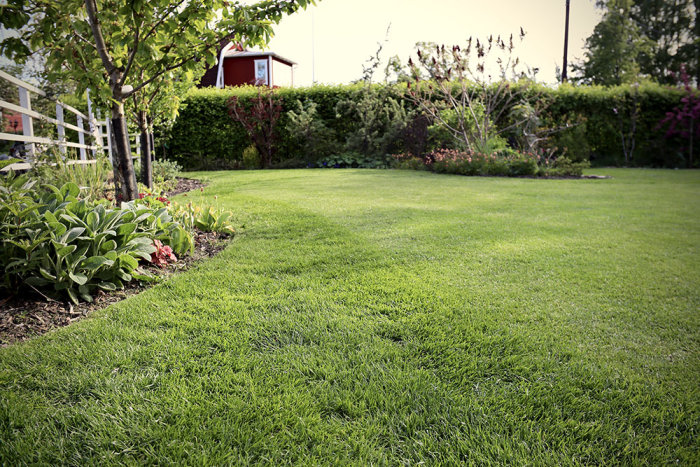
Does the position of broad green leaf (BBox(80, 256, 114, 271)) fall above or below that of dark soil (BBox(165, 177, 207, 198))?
below

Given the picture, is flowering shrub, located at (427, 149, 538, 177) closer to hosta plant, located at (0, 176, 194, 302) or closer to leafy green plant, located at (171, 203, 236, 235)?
leafy green plant, located at (171, 203, 236, 235)

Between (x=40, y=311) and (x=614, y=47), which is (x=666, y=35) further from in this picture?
(x=40, y=311)

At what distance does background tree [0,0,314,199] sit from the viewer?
3.18 m

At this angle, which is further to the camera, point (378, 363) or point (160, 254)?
point (160, 254)

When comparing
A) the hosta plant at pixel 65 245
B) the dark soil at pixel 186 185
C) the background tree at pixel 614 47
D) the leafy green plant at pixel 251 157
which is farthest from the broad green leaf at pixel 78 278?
the background tree at pixel 614 47

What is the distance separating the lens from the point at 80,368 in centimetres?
191

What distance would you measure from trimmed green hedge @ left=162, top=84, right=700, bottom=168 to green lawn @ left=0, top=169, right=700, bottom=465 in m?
10.0

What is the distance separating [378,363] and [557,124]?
48.4 ft

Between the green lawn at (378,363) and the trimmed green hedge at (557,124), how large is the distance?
10.0 metres

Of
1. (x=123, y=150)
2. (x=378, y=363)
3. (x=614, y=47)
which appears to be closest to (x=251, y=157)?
(x=123, y=150)

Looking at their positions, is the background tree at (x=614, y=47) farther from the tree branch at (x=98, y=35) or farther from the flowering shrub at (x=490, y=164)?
the tree branch at (x=98, y=35)

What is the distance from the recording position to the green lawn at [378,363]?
1.51m

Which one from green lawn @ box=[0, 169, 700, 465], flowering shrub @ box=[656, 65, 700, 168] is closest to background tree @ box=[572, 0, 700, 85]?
flowering shrub @ box=[656, 65, 700, 168]

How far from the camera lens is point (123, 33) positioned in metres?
3.48
